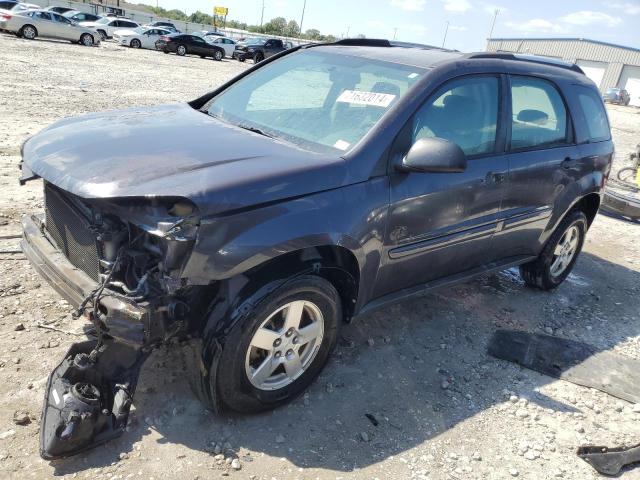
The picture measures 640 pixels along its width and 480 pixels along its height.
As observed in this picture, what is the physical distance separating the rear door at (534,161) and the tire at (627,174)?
7.83m

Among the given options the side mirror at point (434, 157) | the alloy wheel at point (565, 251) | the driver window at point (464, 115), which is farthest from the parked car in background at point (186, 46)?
the side mirror at point (434, 157)

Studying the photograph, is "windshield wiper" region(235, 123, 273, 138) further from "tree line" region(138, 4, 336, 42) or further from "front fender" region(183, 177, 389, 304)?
"tree line" region(138, 4, 336, 42)

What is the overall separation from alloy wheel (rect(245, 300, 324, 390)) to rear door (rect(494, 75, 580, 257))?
177cm

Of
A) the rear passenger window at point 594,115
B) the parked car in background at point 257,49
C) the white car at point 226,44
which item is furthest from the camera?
the white car at point 226,44

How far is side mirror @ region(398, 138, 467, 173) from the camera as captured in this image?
9.78 feet

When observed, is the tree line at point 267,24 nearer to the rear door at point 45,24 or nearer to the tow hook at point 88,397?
the rear door at point 45,24

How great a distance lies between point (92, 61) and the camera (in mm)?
19844

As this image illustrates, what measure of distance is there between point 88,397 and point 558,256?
4.28 metres

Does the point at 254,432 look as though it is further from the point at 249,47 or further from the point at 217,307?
the point at 249,47

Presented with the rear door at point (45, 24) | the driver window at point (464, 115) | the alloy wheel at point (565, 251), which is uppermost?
the driver window at point (464, 115)

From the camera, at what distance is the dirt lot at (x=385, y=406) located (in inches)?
106

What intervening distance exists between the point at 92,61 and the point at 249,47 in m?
16.1

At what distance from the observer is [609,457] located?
120 inches

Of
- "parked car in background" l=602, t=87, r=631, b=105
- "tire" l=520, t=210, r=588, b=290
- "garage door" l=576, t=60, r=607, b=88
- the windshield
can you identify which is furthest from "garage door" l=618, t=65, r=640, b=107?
the windshield
